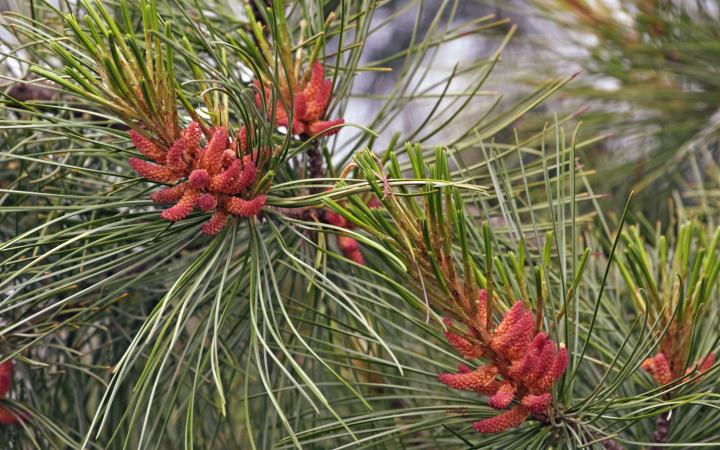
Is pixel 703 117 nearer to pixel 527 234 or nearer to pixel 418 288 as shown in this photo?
pixel 527 234

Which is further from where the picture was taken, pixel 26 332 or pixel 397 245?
pixel 26 332

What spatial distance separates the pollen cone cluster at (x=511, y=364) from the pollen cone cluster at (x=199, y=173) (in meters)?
0.19

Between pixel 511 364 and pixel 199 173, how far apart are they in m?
0.27

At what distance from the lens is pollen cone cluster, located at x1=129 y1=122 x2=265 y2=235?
2.11ft

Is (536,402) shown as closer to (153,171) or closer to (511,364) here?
(511,364)

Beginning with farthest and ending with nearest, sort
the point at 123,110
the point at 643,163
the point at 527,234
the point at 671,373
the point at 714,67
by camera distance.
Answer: the point at 643,163 < the point at 714,67 < the point at 527,234 < the point at 671,373 < the point at 123,110

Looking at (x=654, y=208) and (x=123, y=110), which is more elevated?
(x=123, y=110)

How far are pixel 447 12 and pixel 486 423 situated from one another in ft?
7.81

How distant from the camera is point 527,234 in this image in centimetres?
93

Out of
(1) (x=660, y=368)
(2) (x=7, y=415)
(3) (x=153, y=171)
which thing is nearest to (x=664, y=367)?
(1) (x=660, y=368)

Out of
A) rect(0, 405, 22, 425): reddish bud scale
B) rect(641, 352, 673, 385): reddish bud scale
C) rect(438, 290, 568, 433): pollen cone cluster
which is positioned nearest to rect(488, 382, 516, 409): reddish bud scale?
rect(438, 290, 568, 433): pollen cone cluster

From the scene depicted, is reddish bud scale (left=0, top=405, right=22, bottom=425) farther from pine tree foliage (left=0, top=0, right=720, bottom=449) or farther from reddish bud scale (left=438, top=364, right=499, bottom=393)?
reddish bud scale (left=438, top=364, right=499, bottom=393)

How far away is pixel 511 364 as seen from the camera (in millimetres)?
669

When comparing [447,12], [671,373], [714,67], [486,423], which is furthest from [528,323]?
[447,12]
